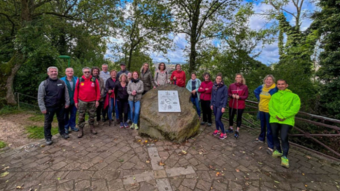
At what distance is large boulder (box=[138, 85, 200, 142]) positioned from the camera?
443 cm

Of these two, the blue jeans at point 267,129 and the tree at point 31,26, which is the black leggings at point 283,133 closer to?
the blue jeans at point 267,129

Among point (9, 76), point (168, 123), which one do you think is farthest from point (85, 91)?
point (9, 76)

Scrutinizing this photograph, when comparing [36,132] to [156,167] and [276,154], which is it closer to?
[156,167]

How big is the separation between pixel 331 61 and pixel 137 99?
8170 mm

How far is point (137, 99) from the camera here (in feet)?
16.8

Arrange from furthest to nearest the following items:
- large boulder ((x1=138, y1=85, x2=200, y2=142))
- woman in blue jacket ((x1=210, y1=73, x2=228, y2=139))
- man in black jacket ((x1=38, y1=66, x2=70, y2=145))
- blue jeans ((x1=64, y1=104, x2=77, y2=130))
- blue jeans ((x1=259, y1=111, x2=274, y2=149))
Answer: blue jeans ((x1=64, y1=104, x2=77, y2=130)) < woman in blue jacket ((x1=210, y1=73, x2=228, y2=139)) < large boulder ((x1=138, y1=85, x2=200, y2=142)) < blue jeans ((x1=259, y1=111, x2=274, y2=149)) < man in black jacket ((x1=38, y1=66, x2=70, y2=145))

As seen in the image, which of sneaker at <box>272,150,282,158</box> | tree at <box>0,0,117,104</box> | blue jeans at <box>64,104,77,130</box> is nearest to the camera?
sneaker at <box>272,150,282,158</box>

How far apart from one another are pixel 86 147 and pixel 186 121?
2.70 meters

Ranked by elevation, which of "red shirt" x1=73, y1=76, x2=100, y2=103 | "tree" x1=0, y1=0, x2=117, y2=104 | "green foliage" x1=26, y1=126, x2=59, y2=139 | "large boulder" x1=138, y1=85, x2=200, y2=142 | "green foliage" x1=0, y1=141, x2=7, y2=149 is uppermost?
"tree" x1=0, y1=0, x2=117, y2=104

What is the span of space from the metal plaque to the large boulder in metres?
0.13

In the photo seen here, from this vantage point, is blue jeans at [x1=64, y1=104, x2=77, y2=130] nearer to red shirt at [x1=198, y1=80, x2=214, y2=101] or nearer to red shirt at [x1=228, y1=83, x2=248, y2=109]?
red shirt at [x1=198, y1=80, x2=214, y2=101]

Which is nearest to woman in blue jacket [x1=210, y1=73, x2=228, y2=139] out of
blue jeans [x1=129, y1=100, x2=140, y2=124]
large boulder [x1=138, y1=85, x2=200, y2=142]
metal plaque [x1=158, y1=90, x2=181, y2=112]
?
large boulder [x1=138, y1=85, x2=200, y2=142]

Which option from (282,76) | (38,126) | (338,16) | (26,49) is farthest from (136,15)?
(338,16)

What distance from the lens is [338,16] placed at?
21.3 ft
